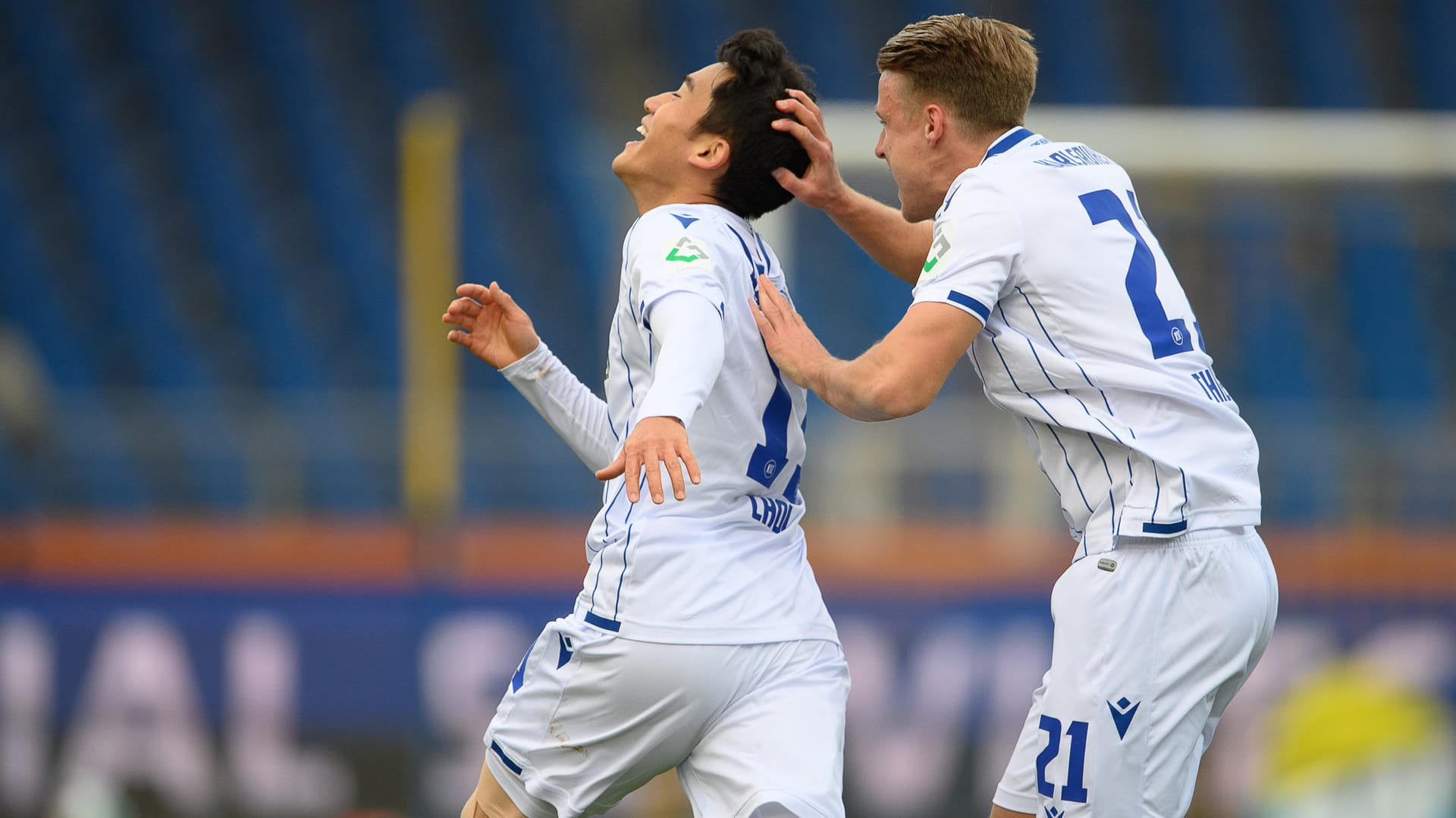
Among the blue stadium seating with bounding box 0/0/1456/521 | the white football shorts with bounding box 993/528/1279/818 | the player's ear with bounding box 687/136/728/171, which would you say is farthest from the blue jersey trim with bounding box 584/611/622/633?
the blue stadium seating with bounding box 0/0/1456/521

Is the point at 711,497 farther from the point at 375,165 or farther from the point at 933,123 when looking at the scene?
the point at 375,165

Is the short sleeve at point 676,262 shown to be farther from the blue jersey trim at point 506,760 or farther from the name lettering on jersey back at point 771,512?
the blue jersey trim at point 506,760

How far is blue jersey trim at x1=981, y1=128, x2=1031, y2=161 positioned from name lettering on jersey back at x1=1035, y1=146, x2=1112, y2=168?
0.08 m

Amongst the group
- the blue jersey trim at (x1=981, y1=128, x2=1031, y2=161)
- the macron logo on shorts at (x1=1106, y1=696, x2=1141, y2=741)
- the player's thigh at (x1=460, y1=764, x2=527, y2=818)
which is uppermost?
the blue jersey trim at (x1=981, y1=128, x2=1031, y2=161)

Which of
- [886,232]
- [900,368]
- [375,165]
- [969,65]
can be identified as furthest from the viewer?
[375,165]

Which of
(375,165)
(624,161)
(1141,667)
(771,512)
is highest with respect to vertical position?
(375,165)

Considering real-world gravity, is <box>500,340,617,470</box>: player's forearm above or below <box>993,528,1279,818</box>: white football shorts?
above

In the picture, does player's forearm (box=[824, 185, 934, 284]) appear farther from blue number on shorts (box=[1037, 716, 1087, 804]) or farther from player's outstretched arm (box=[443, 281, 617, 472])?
blue number on shorts (box=[1037, 716, 1087, 804])

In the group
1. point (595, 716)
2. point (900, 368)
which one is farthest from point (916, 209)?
point (595, 716)

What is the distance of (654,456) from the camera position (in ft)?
8.84

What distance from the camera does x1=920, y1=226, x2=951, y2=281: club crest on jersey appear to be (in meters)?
3.09

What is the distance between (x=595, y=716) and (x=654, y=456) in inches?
28.1

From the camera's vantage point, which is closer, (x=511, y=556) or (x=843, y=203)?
(x=843, y=203)

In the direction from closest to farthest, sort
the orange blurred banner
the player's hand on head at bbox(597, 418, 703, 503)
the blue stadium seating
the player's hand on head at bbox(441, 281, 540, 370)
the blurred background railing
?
1. the player's hand on head at bbox(597, 418, 703, 503)
2. the player's hand on head at bbox(441, 281, 540, 370)
3. the blurred background railing
4. the orange blurred banner
5. the blue stadium seating
